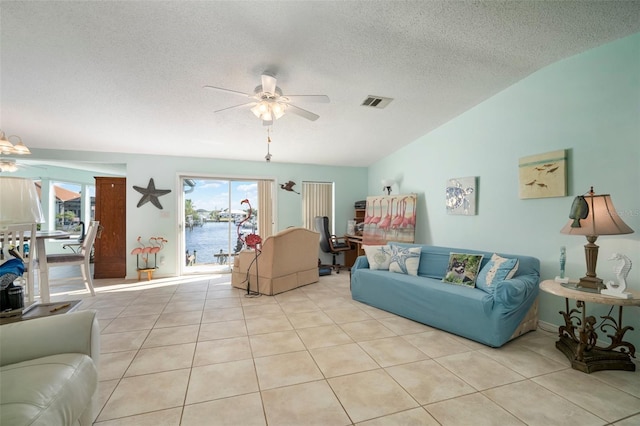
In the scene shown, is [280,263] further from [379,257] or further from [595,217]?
[595,217]

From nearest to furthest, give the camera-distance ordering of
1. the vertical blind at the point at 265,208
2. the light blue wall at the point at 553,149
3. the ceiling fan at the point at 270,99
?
the light blue wall at the point at 553,149, the ceiling fan at the point at 270,99, the vertical blind at the point at 265,208

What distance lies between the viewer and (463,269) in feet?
9.95

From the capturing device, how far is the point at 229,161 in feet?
18.5

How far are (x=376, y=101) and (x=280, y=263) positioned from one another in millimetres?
2676

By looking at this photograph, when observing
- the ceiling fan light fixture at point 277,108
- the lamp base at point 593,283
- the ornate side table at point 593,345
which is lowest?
the ornate side table at point 593,345

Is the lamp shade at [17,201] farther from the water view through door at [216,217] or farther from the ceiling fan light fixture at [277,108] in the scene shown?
the water view through door at [216,217]

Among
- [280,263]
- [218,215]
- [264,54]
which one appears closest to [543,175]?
[264,54]

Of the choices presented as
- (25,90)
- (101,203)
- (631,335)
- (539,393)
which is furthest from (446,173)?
(101,203)

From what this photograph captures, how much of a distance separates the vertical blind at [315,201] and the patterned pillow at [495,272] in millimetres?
3787

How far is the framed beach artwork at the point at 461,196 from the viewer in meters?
3.61

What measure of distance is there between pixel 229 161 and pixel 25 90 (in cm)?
307

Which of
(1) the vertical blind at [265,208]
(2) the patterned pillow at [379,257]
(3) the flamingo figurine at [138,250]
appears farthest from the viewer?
(1) the vertical blind at [265,208]

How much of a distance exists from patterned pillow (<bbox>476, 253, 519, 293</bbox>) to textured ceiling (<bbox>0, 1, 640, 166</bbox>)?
6.61ft

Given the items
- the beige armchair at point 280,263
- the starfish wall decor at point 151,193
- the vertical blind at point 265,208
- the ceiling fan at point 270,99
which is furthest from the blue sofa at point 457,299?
the starfish wall decor at point 151,193
